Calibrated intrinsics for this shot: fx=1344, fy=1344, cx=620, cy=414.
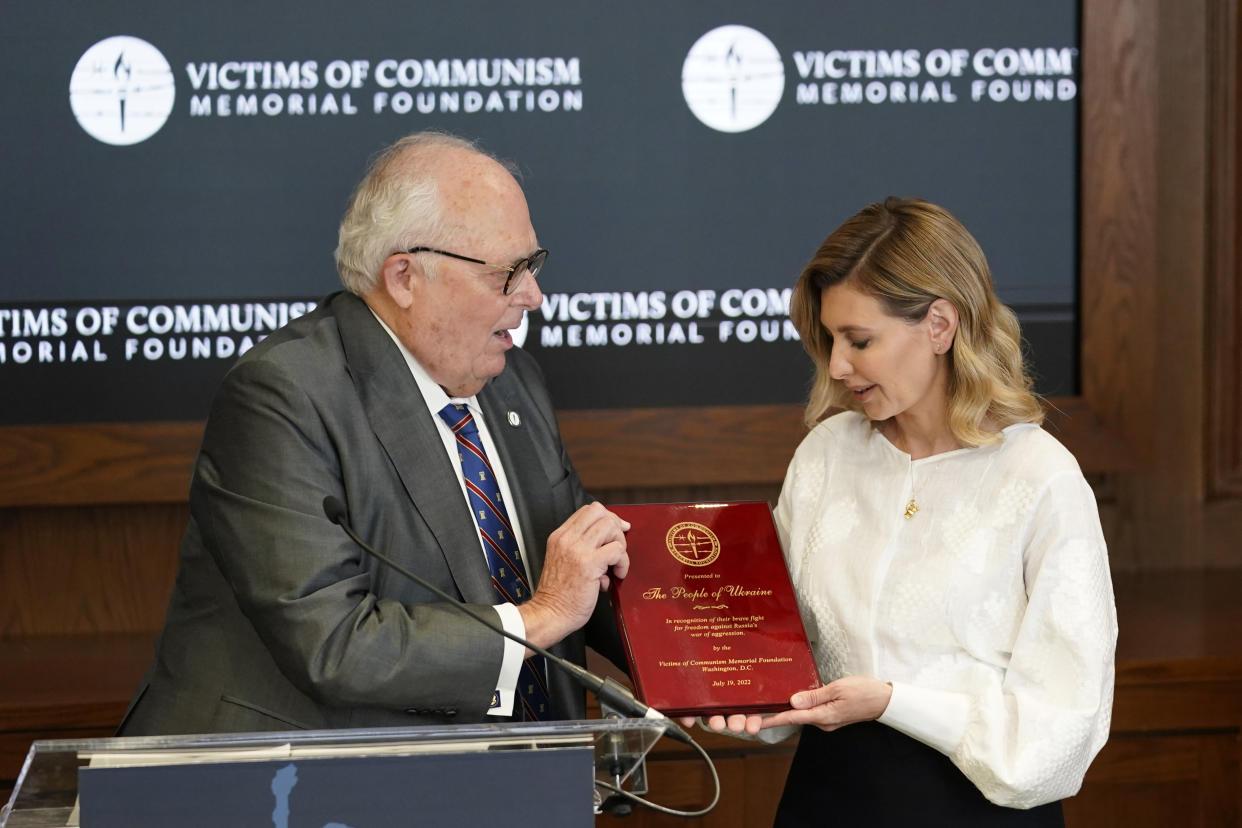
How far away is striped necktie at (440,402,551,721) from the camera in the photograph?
2.00m

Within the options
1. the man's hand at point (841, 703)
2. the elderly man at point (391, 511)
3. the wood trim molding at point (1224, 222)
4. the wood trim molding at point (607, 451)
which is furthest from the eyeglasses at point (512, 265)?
the wood trim molding at point (1224, 222)

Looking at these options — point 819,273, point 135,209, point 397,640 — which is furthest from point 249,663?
point 135,209

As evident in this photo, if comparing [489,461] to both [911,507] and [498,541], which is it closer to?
[498,541]

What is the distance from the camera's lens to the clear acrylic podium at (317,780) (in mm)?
1219

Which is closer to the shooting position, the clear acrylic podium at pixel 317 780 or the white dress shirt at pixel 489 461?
the clear acrylic podium at pixel 317 780

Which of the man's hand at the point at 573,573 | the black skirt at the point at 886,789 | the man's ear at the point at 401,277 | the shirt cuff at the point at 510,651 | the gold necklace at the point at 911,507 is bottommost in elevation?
the black skirt at the point at 886,789

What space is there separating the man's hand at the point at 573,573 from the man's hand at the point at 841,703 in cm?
31

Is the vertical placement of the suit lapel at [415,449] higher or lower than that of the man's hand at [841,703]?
higher

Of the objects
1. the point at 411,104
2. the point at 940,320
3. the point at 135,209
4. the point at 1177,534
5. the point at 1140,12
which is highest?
the point at 1140,12

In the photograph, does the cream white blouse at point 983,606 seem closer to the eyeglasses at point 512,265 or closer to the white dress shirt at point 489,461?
the white dress shirt at point 489,461

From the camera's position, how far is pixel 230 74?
9.94ft

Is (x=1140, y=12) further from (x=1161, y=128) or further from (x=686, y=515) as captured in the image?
(x=686, y=515)

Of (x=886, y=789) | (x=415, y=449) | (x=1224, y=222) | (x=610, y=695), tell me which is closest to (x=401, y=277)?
(x=415, y=449)

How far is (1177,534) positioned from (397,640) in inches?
95.5
